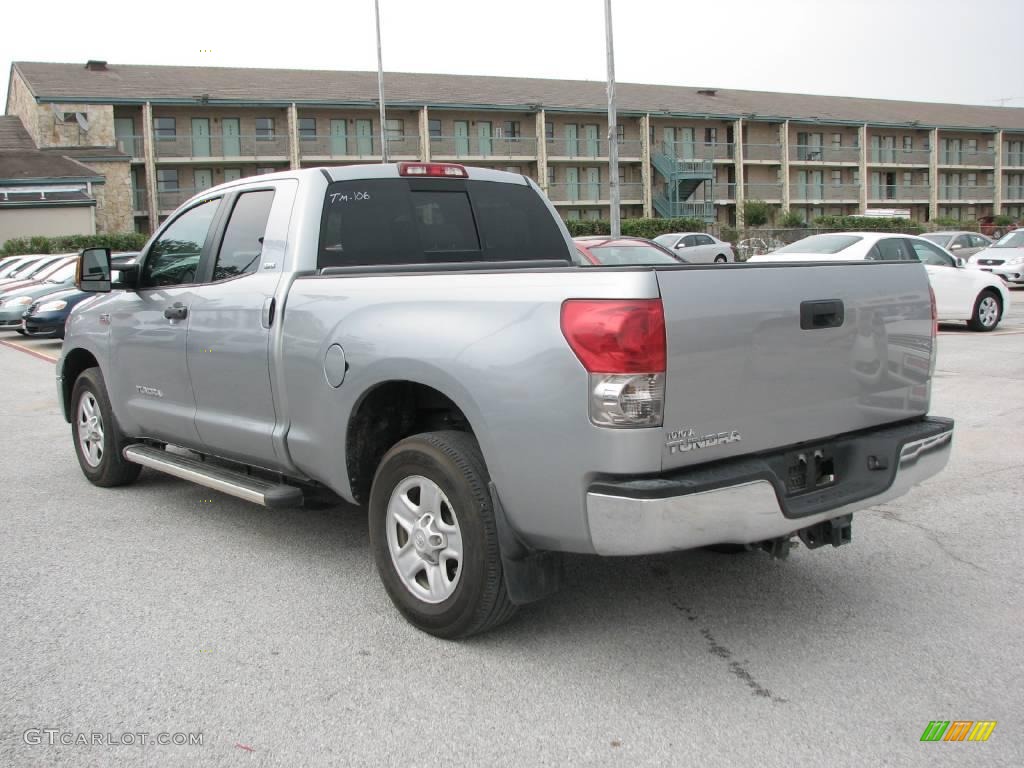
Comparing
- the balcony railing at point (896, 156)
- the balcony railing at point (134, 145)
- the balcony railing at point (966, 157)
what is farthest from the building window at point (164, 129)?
the balcony railing at point (966, 157)

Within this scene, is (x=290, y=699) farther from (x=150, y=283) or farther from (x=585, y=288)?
(x=150, y=283)

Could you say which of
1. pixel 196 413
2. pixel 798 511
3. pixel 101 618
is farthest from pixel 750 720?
pixel 196 413

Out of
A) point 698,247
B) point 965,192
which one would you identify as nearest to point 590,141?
point 698,247

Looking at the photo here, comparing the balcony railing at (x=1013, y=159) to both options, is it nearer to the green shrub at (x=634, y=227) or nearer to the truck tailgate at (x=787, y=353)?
the green shrub at (x=634, y=227)

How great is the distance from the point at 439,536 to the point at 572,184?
55091mm

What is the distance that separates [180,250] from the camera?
18.8ft

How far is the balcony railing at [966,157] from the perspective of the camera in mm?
70500

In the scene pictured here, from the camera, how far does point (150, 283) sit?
590cm

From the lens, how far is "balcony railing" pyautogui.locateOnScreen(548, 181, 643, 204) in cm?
5672

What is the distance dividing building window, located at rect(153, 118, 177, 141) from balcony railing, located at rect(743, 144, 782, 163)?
35.0m

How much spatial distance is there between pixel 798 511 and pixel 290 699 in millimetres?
1949

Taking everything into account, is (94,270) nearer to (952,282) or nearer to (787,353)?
(787,353)

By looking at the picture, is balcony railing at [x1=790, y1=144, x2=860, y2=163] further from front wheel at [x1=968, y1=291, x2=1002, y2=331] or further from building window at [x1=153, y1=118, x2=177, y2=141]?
front wheel at [x1=968, y1=291, x2=1002, y2=331]

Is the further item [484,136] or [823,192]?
[823,192]
